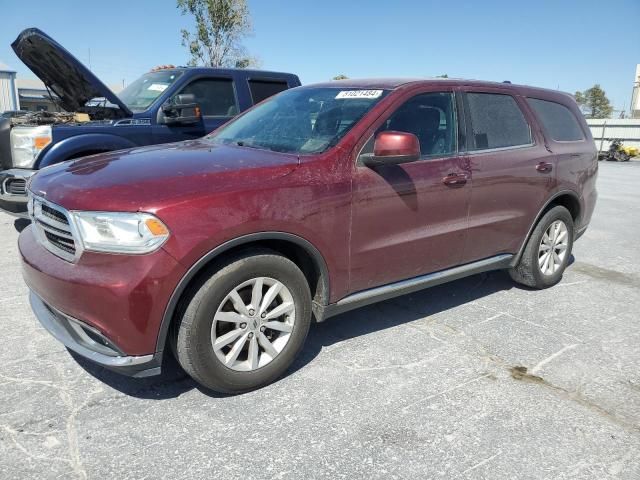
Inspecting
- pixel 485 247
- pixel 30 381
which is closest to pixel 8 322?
pixel 30 381

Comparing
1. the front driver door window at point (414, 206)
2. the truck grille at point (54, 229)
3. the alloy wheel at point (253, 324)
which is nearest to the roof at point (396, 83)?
the front driver door window at point (414, 206)

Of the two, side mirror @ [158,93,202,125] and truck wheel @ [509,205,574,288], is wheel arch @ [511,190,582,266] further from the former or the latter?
side mirror @ [158,93,202,125]

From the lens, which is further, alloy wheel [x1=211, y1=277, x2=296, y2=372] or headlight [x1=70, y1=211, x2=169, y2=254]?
alloy wheel [x1=211, y1=277, x2=296, y2=372]

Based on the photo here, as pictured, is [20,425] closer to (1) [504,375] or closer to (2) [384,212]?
(2) [384,212]

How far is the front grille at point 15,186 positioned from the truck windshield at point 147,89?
1.62m

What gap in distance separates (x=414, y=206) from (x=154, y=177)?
1673mm

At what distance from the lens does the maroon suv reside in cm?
246

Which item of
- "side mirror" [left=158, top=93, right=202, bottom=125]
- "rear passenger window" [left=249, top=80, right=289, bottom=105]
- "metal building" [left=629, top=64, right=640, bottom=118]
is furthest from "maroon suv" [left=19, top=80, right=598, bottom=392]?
"metal building" [left=629, top=64, right=640, bottom=118]

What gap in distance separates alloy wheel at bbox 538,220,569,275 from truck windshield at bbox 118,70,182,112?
4720 millimetres

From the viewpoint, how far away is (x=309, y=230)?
2926 mm

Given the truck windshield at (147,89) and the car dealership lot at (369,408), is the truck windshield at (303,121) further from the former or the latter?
the truck windshield at (147,89)

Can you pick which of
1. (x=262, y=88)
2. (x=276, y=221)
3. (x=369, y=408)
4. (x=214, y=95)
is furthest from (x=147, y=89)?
(x=369, y=408)

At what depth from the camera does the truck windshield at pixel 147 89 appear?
21.1 ft

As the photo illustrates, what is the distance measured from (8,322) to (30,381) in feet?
3.35
